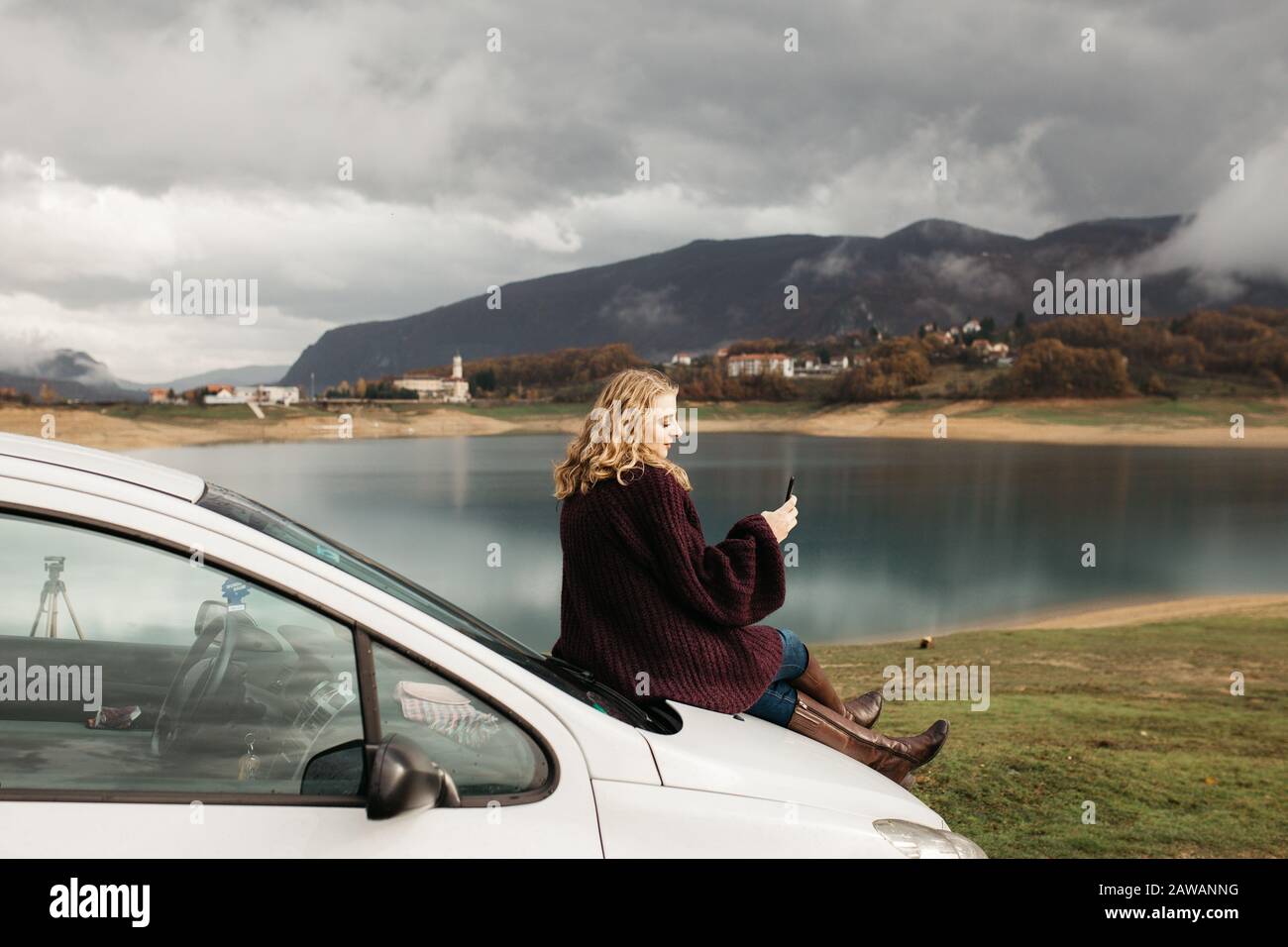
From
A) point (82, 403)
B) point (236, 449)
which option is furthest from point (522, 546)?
point (82, 403)

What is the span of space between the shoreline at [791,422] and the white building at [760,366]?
22.3ft

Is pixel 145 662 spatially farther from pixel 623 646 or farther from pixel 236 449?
pixel 236 449

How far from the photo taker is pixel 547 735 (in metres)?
1.84

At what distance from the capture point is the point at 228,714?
1.87m

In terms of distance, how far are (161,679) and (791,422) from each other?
12433 cm

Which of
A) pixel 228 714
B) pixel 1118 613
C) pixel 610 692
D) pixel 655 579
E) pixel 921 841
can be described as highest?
pixel 655 579

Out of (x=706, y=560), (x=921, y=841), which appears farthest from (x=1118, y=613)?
(x=921, y=841)

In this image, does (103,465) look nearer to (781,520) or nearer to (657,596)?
(657,596)

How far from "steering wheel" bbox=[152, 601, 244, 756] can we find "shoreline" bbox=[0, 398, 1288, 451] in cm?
8927

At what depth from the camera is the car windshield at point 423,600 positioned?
1907 mm

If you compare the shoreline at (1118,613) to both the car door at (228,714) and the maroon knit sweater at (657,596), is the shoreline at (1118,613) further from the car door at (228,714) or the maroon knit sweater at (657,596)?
the car door at (228,714)

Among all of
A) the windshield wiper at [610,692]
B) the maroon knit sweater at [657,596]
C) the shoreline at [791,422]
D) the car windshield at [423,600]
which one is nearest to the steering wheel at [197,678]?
the car windshield at [423,600]

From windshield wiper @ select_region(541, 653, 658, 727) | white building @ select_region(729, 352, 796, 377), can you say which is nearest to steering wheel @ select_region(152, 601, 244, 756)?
windshield wiper @ select_region(541, 653, 658, 727)

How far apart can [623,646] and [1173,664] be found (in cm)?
1014
